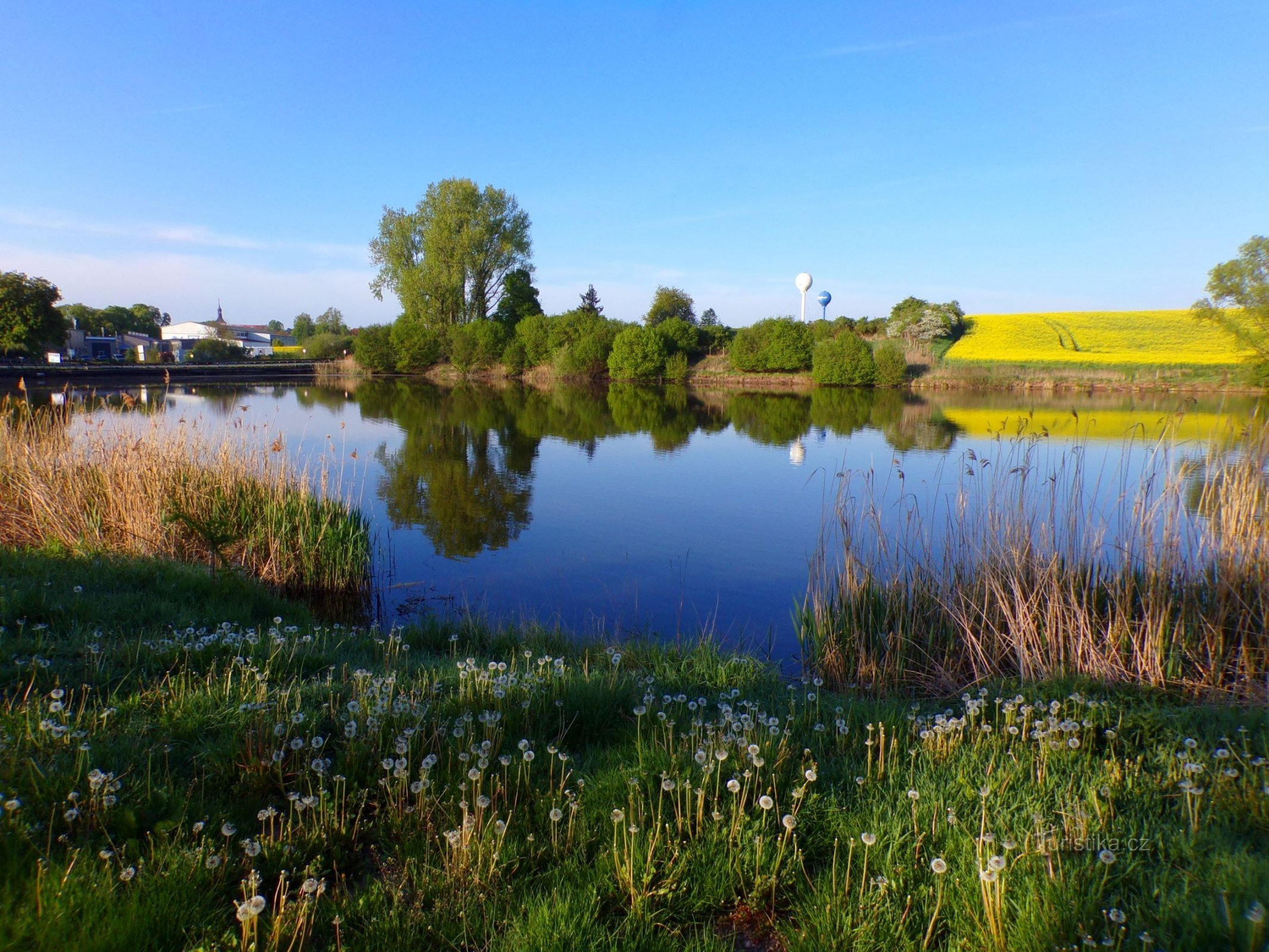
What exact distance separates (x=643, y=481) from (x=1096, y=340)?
53.6m

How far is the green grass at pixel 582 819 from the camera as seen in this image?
2.17 meters

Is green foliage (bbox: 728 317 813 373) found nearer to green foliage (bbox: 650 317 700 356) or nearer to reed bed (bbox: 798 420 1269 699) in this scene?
green foliage (bbox: 650 317 700 356)

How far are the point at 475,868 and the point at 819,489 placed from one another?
1271cm

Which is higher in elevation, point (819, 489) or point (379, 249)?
point (379, 249)

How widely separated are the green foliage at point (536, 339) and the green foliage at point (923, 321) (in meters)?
27.1

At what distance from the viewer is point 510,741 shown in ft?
11.3

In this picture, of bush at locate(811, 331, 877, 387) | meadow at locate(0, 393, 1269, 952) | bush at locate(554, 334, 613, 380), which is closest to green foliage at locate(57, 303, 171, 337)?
bush at locate(554, 334, 613, 380)

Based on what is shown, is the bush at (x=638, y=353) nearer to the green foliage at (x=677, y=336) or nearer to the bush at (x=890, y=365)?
the green foliage at (x=677, y=336)

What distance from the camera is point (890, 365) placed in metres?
44.6

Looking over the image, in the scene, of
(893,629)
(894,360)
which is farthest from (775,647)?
(894,360)

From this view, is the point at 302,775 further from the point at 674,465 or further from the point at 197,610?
the point at 674,465

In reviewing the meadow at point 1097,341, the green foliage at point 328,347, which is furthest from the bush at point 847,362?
the green foliage at point 328,347

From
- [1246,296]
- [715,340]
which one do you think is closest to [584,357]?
[715,340]

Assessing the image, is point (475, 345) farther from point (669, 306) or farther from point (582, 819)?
point (582, 819)
